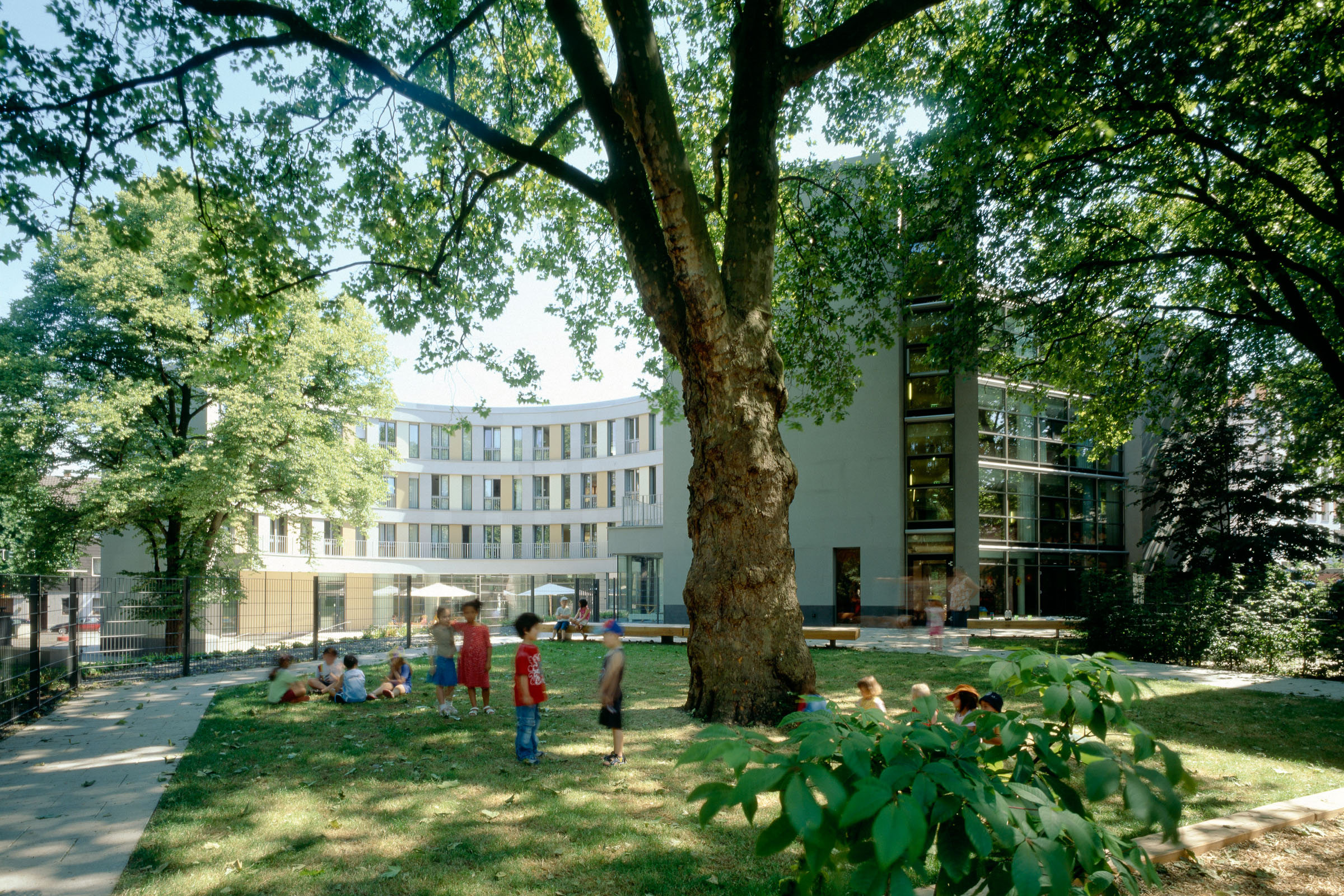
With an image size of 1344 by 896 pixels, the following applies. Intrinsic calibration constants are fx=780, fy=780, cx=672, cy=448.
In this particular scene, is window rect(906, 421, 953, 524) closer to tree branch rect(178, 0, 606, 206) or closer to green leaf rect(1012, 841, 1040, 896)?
tree branch rect(178, 0, 606, 206)

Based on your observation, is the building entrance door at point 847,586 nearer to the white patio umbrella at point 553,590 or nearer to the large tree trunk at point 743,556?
the white patio umbrella at point 553,590

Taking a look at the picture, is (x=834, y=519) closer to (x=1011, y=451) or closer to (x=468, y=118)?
(x=1011, y=451)

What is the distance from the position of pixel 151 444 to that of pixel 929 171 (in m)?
23.4

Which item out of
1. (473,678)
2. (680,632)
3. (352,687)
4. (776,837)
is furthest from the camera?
(680,632)

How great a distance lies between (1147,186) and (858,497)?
13.7 m

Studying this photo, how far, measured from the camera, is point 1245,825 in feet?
17.3

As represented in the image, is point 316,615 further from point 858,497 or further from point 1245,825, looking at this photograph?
point 1245,825

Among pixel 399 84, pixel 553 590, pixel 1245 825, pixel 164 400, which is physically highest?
pixel 399 84

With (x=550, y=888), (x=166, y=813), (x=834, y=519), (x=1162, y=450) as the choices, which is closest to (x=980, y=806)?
(x=550, y=888)

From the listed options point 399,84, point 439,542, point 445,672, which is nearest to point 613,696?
point 445,672

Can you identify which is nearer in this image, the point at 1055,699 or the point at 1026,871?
the point at 1026,871

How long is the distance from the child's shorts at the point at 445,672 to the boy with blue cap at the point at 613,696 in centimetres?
364

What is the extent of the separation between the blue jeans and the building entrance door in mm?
20074

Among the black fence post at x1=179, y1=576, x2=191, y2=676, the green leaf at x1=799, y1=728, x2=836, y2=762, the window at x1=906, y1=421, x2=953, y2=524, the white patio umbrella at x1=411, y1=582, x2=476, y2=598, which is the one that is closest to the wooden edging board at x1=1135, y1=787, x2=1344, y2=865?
the green leaf at x1=799, y1=728, x2=836, y2=762
